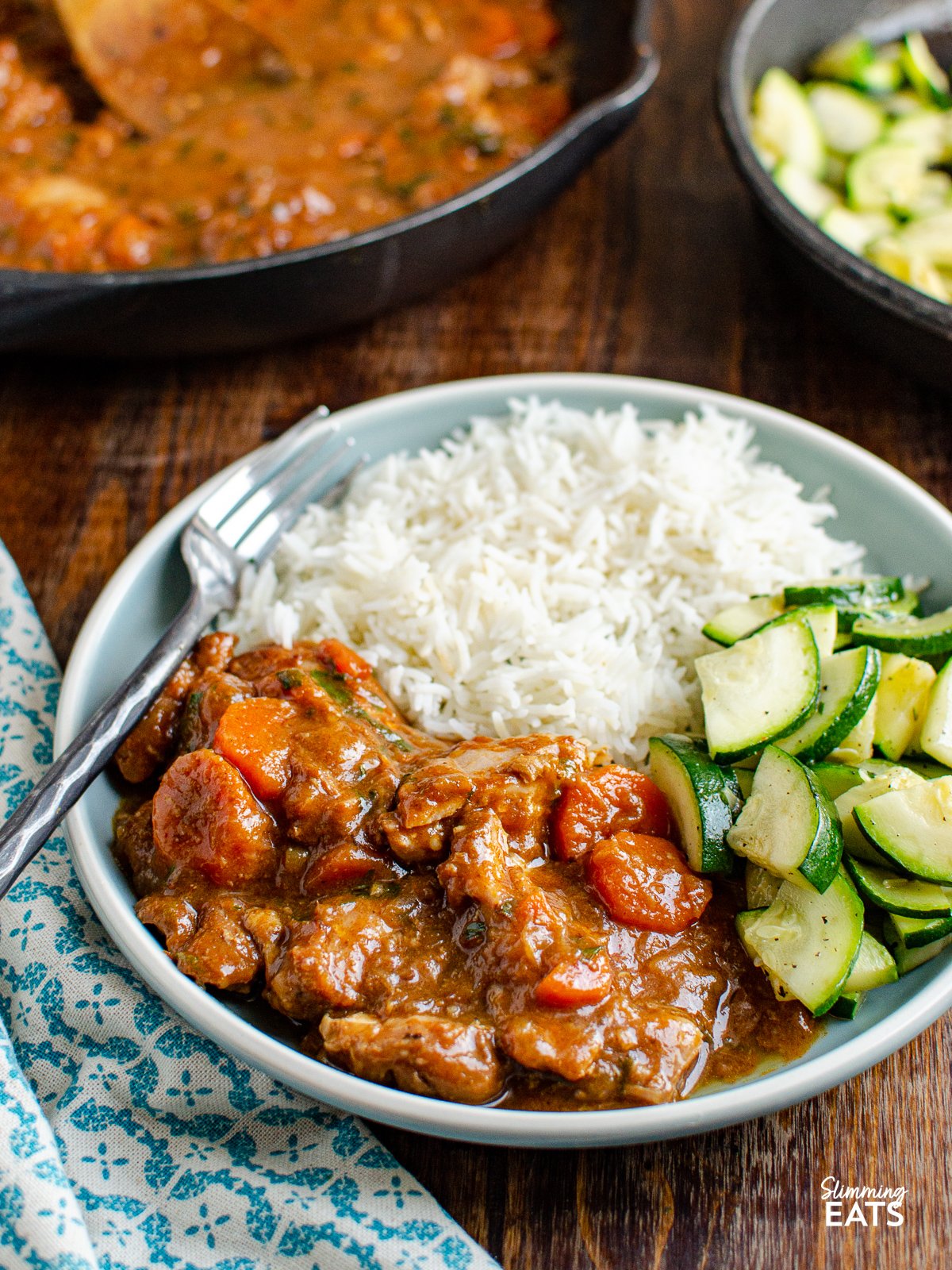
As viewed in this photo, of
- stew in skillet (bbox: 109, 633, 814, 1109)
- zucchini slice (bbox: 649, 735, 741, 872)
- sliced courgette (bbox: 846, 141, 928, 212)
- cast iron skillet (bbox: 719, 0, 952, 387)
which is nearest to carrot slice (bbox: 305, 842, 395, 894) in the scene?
stew in skillet (bbox: 109, 633, 814, 1109)

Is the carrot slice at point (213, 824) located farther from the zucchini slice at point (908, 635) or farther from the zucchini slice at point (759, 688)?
the zucchini slice at point (908, 635)

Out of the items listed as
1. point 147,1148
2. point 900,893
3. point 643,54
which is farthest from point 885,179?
point 147,1148

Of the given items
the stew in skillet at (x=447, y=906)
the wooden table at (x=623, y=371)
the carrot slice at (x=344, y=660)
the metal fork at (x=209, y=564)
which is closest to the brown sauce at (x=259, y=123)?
the wooden table at (x=623, y=371)

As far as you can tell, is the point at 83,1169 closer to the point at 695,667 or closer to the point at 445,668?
the point at 445,668

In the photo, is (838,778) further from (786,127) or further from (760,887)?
(786,127)

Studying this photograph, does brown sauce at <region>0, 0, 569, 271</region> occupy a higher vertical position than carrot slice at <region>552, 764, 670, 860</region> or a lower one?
higher

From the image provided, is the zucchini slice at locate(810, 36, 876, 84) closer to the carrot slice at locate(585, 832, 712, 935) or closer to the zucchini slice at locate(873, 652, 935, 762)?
the zucchini slice at locate(873, 652, 935, 762)
